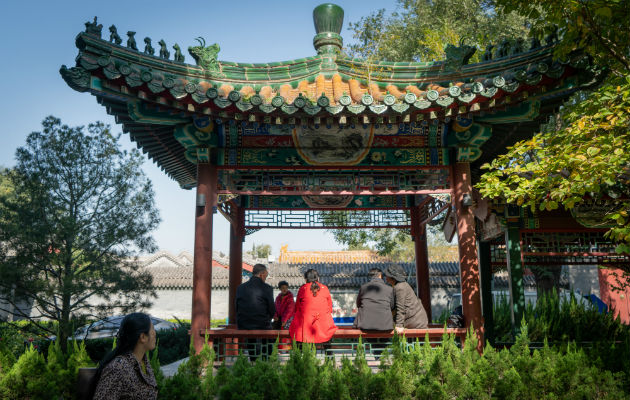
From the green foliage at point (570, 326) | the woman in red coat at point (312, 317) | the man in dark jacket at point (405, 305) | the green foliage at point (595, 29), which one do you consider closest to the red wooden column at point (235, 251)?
the woman in red coat at point (312, 317)

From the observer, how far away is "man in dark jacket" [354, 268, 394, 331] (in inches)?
266

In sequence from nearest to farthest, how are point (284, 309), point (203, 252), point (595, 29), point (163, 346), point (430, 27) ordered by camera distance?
point (595, 29) → point (203, 252) → point (284, 309) → point (163, 346) → point (430, 27)

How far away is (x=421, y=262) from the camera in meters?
10.3

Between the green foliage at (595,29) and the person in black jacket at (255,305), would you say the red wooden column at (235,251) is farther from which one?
the green foliage at (595,29)

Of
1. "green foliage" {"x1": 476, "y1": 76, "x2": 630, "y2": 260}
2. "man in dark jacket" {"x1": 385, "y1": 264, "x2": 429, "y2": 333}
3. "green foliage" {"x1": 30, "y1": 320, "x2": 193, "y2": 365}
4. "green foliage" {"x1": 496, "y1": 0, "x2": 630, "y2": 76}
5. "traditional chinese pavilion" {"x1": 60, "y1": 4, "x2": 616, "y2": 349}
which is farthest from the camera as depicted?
"green foliage" {"x1": 30, "y1": 320, "x2": 193, "y2": 365}

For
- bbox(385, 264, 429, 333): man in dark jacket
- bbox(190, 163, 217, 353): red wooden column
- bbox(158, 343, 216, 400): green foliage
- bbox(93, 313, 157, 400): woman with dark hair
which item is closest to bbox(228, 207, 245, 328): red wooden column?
bbox(190, 163, 217, 353): red wooden column

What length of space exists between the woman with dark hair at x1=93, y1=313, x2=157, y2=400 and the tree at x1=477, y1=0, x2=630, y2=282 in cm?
407

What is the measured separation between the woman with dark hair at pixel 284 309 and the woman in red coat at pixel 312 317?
991 mm

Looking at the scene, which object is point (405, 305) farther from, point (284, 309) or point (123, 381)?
point (123, 381)

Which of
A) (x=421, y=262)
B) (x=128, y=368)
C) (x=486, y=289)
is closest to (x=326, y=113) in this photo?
(x=128, y=368)

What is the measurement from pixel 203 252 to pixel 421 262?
4.91 meters

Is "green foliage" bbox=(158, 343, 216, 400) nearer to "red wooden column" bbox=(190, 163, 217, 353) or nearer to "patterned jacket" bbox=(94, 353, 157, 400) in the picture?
"red wooden column" bbox=(190, 163, 217, 353)

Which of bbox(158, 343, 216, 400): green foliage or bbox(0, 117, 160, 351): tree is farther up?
bbox(0, 117, 160, 351): tree

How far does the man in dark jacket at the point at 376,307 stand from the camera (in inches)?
266
